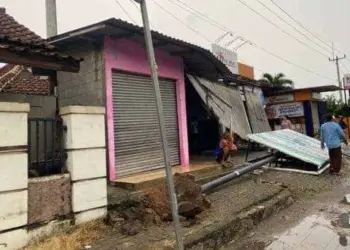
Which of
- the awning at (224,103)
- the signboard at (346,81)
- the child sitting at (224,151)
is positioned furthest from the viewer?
the signboard at (346,81)

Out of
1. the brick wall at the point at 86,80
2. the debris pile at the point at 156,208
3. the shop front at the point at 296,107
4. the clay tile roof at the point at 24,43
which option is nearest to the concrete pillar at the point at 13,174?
the clay tile roof at the point at 24,43

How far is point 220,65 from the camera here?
1050cm

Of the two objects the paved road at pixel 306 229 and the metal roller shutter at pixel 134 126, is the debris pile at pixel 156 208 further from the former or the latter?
the metal roller shutter at pixel 134 126

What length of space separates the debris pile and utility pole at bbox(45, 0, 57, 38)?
845 cm

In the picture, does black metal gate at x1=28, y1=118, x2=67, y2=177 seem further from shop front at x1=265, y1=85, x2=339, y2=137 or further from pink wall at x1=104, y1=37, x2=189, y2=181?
shop front at x1=265, y1=85, x2=339, y2=137

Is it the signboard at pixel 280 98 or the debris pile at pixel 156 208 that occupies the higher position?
the signboard at pixel 280 98

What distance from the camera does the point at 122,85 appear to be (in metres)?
7.76

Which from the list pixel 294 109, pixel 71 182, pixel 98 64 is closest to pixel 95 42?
pixel 98 64

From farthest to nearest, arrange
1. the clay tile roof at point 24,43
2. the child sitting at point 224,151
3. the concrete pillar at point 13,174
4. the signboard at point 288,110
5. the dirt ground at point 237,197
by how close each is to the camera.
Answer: the signboard at point 288,110
the child sitting at point 224,151
the clay tile roof at point 24,43
the dirt ground at point 237,197
the concrete pillar at point 13,174

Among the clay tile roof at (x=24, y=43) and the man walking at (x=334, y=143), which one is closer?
the clay tile roof at (x=24, y=43)

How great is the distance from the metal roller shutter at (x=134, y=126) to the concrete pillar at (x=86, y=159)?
7.39 ft

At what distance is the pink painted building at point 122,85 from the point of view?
727 centimetres

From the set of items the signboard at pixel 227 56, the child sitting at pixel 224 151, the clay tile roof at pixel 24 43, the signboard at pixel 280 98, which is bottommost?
the child sitting at pixel 224 151

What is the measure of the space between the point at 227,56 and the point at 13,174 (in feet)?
69.8
